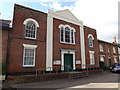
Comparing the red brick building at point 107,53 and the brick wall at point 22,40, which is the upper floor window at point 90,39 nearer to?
the red brick building at point 107,53

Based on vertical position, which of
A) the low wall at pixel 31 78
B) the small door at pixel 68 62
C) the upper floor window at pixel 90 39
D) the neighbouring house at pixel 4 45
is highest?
the upper floor window at pixel 90 39

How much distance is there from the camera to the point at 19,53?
10.8m

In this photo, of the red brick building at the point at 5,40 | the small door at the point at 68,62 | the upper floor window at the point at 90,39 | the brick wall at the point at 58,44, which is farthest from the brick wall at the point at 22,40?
the upper floor window at the point at 90,39

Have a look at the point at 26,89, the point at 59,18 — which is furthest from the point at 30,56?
the point at 59,18

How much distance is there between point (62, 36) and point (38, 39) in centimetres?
396

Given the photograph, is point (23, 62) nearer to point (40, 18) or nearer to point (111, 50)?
point (40, 18)

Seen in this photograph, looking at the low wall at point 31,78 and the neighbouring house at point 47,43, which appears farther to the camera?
the neighbouring house at point 47,43

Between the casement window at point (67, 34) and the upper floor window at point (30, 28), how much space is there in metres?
3.92

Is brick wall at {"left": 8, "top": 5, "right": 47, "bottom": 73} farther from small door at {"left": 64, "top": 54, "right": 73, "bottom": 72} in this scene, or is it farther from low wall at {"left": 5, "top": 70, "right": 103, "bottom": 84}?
small door at {"left": 64, "top": 54, "right": 73, "bottom": 72}

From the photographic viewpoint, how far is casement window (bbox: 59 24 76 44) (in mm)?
14985

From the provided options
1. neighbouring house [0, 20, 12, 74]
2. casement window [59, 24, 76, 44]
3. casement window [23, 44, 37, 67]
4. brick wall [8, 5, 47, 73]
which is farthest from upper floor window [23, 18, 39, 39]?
casement window [59, 24, 76, 44]

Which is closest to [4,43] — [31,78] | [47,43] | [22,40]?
[22,40]

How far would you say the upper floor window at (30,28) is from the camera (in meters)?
11.9

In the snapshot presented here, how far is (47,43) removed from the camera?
13.1 m
